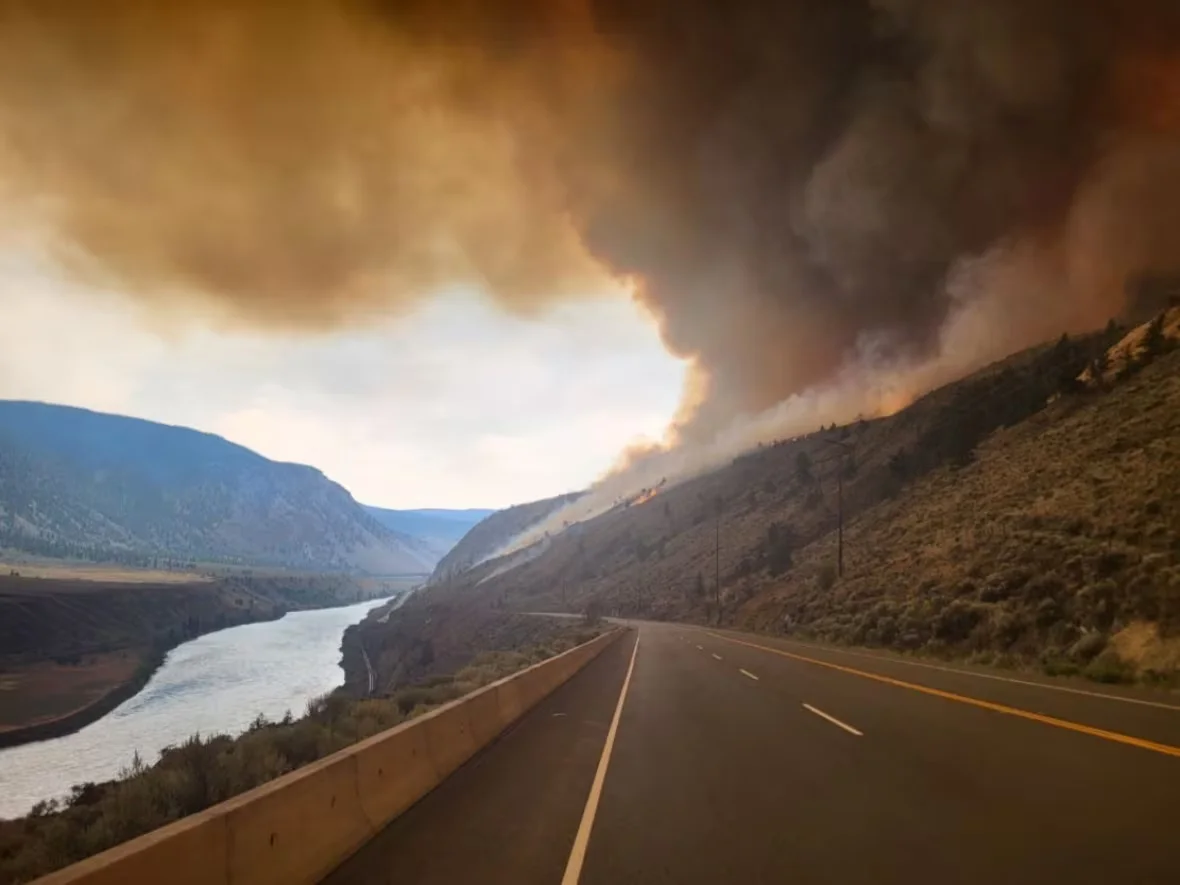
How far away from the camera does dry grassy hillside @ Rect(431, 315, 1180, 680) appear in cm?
2439

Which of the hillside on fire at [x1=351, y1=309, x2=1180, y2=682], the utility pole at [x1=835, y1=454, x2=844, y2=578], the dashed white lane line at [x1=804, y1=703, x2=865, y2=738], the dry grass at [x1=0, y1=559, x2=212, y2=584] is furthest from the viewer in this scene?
the dry grass at [x1=0, y1=559, x2=212, y2=584]

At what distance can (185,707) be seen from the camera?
53.4 metres

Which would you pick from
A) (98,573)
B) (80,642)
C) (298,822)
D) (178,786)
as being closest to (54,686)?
(80,642)

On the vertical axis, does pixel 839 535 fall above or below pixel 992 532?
above

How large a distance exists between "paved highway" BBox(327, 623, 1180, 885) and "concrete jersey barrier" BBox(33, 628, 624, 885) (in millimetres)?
227

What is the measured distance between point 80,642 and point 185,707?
89.7ft

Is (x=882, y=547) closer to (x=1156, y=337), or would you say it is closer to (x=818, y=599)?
(x=818, y=599)

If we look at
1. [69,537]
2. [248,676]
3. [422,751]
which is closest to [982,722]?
[422,751]

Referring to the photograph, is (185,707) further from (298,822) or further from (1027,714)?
(298,822)

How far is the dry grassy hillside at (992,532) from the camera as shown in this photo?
24391mm

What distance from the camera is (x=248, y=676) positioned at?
67688 millimetres

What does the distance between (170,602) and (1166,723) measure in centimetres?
11292

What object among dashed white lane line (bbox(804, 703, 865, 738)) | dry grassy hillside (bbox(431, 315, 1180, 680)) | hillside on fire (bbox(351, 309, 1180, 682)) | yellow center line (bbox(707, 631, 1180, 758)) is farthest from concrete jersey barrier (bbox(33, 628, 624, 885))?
dry grassy hillside (bbox(431, 315, 1180, 680))

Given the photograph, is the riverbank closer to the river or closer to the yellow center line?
the river
